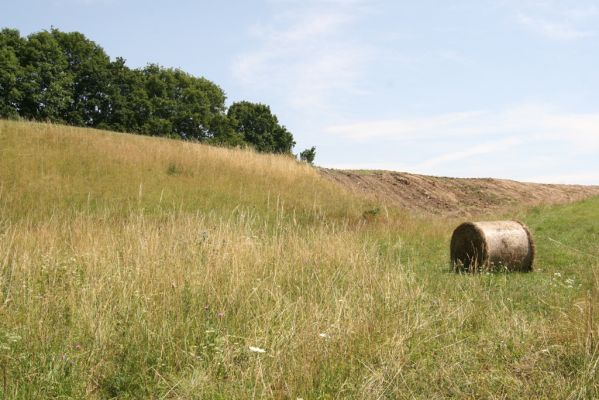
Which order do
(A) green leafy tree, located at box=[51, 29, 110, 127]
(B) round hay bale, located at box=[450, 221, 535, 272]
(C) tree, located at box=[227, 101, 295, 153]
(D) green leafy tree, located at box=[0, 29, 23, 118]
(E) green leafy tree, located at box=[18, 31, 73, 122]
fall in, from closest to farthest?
(B) round hay bale, located at box=[450, 221, 535, 272] → (D) green leafy tree, located at box=[0, 29, 23, 118] → (E) green leafy tree, located at box=[18, 31, 73, 122] → (A) green leafy tree, located at box=[51, 29, 110, 127] → (C) tree, located at box=[227, 101, 295, 153]

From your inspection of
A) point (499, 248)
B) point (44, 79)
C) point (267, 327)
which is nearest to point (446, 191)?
point (499, 248)

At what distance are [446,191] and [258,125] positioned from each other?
33287 mm

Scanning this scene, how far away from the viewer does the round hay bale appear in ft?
34.9

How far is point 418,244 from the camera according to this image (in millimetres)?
13992

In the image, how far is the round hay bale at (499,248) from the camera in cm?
1063

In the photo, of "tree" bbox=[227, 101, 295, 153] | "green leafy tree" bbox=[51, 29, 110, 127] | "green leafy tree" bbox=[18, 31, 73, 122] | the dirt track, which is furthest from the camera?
"tree" bbox=[227, 101, 295, 153]

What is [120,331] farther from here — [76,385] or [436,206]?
[436,206]

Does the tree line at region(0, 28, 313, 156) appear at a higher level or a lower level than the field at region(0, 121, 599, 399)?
higher

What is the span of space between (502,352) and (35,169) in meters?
15.6

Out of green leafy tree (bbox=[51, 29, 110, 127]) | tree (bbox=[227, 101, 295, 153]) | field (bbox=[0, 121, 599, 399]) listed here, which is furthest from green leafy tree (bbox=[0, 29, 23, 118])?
field (bbox=[0, 121, 599, 399])

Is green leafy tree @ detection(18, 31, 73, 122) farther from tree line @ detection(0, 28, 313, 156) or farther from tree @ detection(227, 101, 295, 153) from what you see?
tree @ detection(227, 101, 295, 153)

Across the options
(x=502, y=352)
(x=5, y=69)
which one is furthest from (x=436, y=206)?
(x=5, y=69)

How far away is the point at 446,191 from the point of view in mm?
A: 29172

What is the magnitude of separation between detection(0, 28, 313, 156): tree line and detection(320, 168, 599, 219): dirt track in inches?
437
